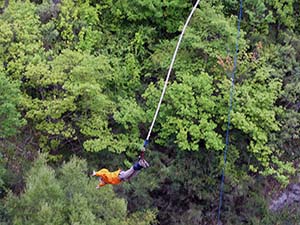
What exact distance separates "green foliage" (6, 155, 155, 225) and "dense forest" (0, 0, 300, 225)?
0.06 metres

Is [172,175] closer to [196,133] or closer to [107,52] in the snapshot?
[196,133]

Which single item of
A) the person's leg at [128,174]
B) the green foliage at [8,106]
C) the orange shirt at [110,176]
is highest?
the person's leg at [128,174]

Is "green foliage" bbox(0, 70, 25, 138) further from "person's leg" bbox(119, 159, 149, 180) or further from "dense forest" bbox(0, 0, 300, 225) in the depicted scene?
"person's leg" bbox(119, 159, 149, 180)

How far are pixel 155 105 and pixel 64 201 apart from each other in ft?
11.8

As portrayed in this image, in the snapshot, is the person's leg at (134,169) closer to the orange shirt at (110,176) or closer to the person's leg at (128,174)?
the person's leg at (128,174)

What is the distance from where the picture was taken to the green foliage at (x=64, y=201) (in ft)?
33.6

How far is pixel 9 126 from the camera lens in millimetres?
11570

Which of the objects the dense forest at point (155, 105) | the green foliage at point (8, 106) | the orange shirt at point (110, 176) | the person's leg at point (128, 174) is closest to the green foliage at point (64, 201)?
the dense forest at point (155, 105)

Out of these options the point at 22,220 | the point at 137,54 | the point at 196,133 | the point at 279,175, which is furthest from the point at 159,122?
the point at 22,220

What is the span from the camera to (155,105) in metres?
12.7

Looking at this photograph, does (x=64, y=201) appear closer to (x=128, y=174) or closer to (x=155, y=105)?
(x=128, y=174)

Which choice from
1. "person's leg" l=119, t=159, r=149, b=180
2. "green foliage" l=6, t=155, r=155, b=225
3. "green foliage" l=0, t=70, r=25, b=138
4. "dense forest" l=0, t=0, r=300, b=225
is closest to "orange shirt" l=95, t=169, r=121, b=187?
"person's leg" l=119, t=159, r=149, b=180

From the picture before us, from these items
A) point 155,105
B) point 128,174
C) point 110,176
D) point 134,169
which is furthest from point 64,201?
point 155,105

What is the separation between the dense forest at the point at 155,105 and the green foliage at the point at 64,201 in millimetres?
57
